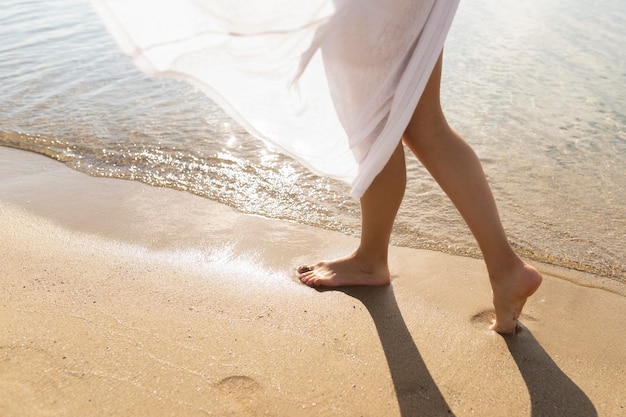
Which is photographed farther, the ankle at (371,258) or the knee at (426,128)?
the ankle at (371,258)

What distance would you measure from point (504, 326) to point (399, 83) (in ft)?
2.56

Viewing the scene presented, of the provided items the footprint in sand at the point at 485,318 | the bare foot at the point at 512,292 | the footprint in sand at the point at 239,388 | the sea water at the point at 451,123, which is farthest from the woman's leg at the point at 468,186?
the footprint in sand at the point at 239,388

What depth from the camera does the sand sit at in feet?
4.54

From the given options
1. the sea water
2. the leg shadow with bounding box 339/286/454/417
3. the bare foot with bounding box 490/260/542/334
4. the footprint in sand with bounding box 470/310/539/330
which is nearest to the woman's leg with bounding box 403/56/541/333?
the bare foot with bounding box 490/260/542/334

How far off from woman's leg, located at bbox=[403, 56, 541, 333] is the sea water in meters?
0.57

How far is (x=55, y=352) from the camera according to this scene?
4.82 feet

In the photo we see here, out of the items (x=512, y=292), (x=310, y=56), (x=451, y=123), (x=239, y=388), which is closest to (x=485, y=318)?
(x=512, y=292)

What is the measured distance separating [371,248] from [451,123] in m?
1.96

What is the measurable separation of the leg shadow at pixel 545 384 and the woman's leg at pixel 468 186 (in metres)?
0.10

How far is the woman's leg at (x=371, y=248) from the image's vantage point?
176 cm

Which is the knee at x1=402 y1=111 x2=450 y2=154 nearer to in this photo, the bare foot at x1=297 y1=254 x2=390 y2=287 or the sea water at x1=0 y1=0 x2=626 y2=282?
the bare foot at x1=297 y1=254 x2=390 y2=287

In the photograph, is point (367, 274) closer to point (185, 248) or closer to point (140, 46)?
point (185, 248)

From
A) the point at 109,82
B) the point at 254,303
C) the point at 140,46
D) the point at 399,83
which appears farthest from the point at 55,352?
the point at 109,82

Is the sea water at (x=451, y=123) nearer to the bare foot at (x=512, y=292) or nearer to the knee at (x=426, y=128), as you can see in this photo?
the bare foot at (x=512, y=292)
